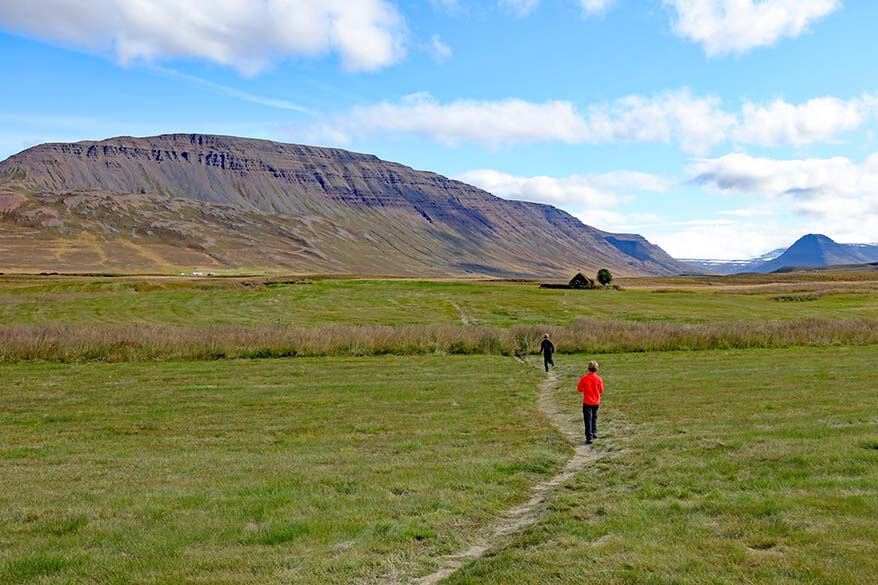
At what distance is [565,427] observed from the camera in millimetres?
22031

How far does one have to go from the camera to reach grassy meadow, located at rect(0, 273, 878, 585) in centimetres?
953

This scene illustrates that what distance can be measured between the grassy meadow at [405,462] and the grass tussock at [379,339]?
0.19 m

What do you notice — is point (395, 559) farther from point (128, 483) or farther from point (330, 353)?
point (330, 353)

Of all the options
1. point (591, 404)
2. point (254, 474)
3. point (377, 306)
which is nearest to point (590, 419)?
point (591, 404)

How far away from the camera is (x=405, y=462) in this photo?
16.2 meters

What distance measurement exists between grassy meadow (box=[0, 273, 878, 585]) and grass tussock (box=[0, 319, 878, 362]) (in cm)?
19

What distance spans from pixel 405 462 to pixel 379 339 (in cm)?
2783

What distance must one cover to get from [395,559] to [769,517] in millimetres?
5635

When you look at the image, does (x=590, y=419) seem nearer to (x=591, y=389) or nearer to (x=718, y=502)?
(x=591, y=389)

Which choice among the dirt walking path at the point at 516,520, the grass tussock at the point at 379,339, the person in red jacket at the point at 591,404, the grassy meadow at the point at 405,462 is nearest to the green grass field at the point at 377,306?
the grass tussock at the point at 379,339

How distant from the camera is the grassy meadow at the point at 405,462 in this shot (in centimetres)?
953

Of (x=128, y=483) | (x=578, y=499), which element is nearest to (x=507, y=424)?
(x=578, y=499)

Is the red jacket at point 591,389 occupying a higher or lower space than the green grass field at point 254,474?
higher

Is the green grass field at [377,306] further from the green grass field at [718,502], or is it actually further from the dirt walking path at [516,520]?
the dirt walking path at [516,520]
